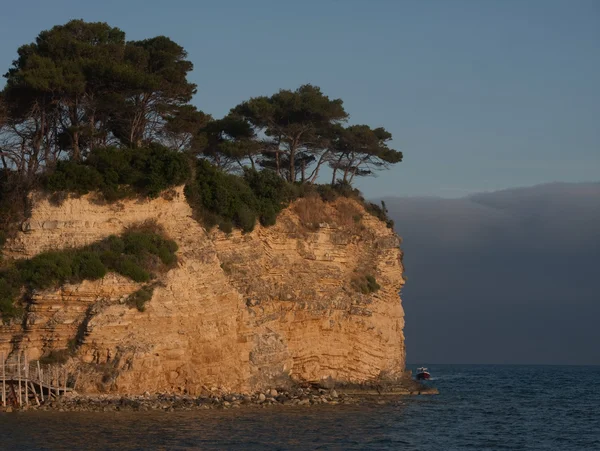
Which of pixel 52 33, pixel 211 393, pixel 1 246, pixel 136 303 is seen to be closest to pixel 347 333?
pixel 211 393

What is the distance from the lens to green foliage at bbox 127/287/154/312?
1300 inches

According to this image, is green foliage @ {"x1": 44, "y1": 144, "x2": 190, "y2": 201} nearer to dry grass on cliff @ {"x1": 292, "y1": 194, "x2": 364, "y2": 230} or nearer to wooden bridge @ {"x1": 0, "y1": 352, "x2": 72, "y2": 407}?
wooden bridge @ {"x1": 0, "y1": 352, "x2": 72, "y2": 407}

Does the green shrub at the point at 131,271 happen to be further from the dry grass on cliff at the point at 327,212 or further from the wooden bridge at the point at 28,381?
the dry grass on cliff at the point at 327,212

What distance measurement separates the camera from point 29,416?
2909cm

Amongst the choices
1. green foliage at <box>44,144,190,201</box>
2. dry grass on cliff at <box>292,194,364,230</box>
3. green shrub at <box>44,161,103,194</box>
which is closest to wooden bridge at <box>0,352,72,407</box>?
green shrub at <box>44,161,103,194</box>

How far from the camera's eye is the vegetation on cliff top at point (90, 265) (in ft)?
107

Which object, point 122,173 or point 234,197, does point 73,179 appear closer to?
point 122,173

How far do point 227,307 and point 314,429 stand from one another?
8.04 metres

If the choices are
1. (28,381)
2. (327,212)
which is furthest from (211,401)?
(327,212)

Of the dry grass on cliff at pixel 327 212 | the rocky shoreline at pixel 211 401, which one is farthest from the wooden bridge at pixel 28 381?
the dry grass on cliff at pixel 327 212

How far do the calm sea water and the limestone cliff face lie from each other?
9.09 feet

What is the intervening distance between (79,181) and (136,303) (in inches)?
229

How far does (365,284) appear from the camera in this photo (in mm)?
44344

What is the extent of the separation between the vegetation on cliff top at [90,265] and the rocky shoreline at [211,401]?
366 cm
